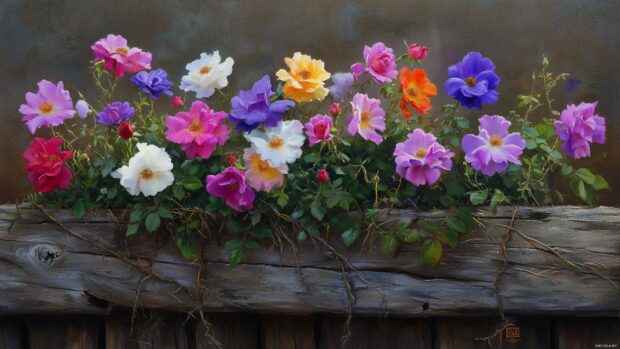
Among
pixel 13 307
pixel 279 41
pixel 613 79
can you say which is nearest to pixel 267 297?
pixel 13 307

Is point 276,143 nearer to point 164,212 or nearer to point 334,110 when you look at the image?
point 334,110

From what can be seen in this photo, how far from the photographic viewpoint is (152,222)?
174 centimetres

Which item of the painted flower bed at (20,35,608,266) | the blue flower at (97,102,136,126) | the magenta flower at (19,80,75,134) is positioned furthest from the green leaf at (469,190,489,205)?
the magenta flower at (19,80,75,134)

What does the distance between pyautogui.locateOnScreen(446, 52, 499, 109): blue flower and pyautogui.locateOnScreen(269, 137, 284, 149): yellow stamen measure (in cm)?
34

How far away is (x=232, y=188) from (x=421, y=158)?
36 centimetres

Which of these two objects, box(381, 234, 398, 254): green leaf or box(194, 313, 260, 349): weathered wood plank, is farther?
box(194, 313, 260, 349): weathered wood plank

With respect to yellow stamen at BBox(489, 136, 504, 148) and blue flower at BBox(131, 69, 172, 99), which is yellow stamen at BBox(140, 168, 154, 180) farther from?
yellow stamen at BBox(489, 136, 504, 148)

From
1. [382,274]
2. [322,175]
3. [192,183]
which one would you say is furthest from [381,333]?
[192,183]

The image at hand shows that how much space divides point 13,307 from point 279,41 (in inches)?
37.8

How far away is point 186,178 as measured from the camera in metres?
1.77

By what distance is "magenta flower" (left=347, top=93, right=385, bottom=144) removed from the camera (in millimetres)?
1750

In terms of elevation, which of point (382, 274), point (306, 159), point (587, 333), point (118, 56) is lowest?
point (587, 333)

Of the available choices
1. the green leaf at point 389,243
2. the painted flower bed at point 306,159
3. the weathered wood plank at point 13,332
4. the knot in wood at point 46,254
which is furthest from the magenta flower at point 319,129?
the weathered wood plank at point 13,332

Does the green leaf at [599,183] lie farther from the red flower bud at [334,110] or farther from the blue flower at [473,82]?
the red flower bud at [334,110]
